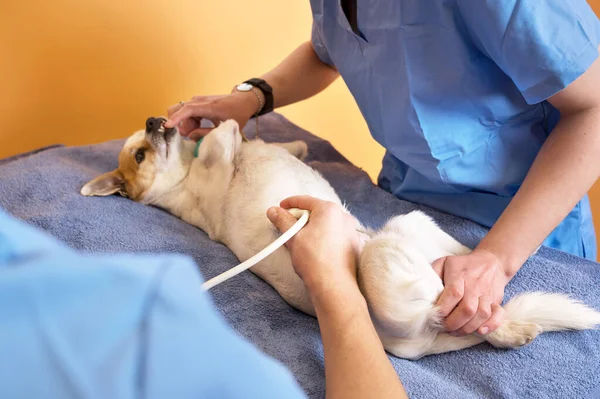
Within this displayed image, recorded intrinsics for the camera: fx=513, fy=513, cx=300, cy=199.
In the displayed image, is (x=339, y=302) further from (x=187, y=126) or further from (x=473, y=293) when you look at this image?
(x=187, y=126)

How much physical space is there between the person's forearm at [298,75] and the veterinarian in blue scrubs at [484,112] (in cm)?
16

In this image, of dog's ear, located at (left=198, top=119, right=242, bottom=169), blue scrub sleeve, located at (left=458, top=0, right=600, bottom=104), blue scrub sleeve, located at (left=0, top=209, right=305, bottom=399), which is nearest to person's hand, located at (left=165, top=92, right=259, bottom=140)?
dog's ear, located at (left=198, top=119, right=242, bottom=169)

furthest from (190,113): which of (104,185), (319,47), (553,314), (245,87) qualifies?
(553,314)

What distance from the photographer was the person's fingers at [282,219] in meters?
1.04

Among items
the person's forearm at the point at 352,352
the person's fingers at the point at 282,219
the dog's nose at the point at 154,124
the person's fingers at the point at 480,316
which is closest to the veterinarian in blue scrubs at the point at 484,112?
the person's fingers at the point at 480,316

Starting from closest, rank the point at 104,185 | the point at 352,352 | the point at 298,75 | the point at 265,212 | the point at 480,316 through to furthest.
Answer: the point at 352,352
the point at 480,316
the point at 265,212
the point at 104,185
the point at 298,75

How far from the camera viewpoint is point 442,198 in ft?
4.74

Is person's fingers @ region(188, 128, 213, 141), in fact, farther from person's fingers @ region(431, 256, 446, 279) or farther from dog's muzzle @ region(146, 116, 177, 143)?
person's fingers @ region(431, 256, 446, 279)

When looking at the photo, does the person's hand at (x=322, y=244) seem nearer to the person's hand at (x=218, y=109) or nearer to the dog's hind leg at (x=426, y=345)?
the dog's hind leg at (x=426, y=345)

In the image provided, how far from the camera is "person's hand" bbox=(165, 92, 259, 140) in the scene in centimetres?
163

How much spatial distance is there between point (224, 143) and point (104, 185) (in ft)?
1.23

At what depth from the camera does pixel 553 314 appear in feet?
3.38

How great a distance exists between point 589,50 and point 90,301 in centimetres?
102

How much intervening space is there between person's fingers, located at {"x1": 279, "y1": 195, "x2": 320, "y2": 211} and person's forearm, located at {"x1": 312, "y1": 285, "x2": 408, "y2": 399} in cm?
21
